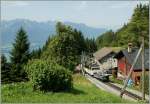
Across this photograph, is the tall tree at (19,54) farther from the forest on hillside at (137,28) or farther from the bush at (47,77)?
the bush at (47,77)

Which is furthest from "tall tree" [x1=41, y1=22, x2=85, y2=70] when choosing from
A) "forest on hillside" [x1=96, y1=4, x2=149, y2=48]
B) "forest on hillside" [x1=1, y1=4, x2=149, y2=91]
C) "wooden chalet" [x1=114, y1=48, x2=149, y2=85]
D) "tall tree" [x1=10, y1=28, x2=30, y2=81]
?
"forest on hillside" [x1=96, y1=4, x2=149, y2=48]

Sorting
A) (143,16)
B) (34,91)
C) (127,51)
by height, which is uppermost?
(143,16)

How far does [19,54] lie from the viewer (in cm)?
6650

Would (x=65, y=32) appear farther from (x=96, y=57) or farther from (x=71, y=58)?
(x=96, y=57)

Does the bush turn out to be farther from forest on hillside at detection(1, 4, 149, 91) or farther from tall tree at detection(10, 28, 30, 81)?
tall tree at detection(10, 28, 30, 81)

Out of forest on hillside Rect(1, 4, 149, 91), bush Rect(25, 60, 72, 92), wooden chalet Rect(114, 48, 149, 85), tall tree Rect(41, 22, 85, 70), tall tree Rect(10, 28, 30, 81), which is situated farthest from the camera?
tall tree Rect(41, 22, 85, 70)

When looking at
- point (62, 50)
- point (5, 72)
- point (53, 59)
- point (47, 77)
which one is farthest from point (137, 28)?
point (47, 77)

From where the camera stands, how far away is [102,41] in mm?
157000

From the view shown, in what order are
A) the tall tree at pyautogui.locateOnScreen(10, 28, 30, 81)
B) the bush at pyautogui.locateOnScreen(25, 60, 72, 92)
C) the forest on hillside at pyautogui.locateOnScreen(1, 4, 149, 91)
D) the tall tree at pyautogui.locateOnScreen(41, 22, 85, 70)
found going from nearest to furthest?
the bush at pyautogui.locateOnScreen(25, 60, 72, 92), the forest on hillside at pyautogui.locateOnScreen(1, 4, 149, 91), the tall tree at pyautogui.locateOnScreen(10, 28, 30, 81), the tall tree at pyautogui.locateOnScreen(41, 22, 85, 70)

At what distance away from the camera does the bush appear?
2881cm

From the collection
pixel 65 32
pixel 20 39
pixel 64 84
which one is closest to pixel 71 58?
pixel 65 32

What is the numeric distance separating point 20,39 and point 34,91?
3994 centimetres

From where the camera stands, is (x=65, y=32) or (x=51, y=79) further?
(x=65, y=32)

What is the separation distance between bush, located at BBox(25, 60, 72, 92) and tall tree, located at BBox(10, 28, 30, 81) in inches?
1405
